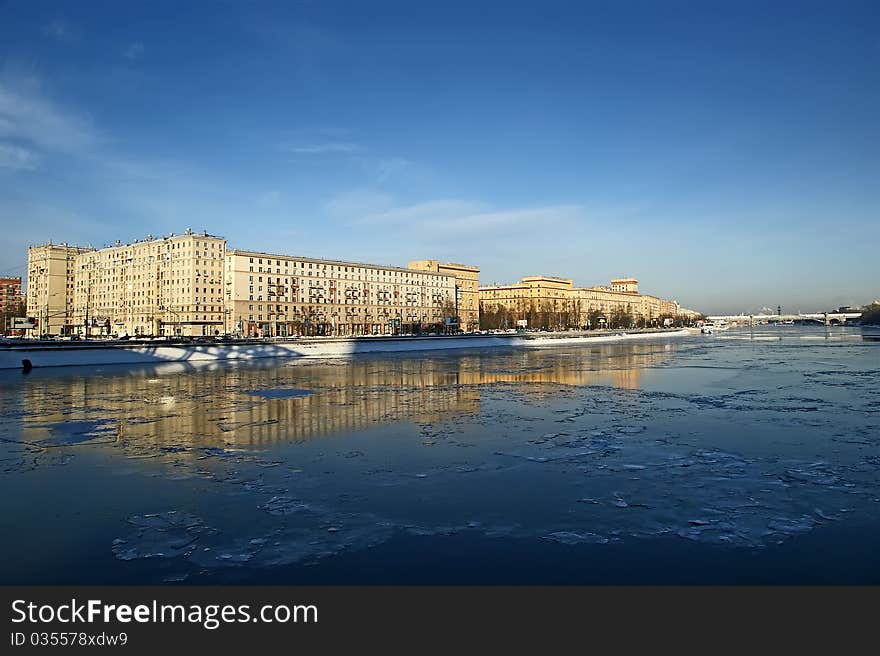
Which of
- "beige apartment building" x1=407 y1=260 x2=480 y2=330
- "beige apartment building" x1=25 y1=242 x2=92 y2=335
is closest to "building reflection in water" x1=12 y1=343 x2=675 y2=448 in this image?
"beige apartment building" x1=25 y1=242 x2=92 y2=335

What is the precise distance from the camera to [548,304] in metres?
143

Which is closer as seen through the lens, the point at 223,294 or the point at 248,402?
the point at 248,402

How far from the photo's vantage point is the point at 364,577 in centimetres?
495

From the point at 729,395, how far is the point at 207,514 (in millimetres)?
16605

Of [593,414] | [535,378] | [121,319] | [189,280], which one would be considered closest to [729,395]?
[593,414]

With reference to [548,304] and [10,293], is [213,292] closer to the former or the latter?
[548,304]

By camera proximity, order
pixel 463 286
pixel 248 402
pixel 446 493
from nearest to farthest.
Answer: pixel 446 493, pixel 248 402, pixel 463 286

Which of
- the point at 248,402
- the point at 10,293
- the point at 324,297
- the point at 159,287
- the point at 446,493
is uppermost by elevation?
the point at 10,293

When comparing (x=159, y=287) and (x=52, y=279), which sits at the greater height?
(x=52, y=279)

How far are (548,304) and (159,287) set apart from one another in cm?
8676

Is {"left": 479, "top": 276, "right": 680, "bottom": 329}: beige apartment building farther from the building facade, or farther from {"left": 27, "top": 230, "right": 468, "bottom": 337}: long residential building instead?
the building facade

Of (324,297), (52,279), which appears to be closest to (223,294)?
(324,297)

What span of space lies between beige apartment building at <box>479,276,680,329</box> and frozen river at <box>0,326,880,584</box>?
109878 millimetres

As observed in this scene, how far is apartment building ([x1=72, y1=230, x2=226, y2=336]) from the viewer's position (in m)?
91.8
